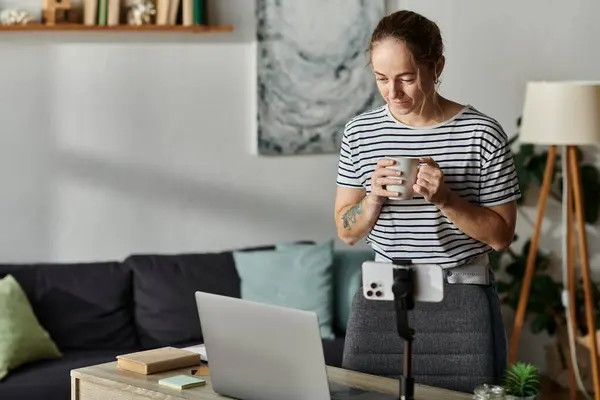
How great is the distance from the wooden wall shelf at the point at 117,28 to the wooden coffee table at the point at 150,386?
2345 mm

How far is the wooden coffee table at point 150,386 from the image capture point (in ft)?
6.66

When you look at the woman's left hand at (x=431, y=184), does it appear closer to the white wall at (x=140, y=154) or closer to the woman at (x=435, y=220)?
the woman at (x=435, y=220)

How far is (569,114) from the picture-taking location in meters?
4.12

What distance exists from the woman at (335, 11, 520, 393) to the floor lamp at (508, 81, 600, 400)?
212 cm

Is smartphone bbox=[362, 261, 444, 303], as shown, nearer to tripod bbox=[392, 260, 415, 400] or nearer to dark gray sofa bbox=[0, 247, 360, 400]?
tripod bbox=[392, 260, 415, 400]

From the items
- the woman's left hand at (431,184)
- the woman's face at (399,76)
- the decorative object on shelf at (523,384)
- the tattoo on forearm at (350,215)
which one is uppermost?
the woman's face at (399,76)

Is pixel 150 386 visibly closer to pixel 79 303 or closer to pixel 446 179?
pixel 446 179

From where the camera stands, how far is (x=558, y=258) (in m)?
4.86

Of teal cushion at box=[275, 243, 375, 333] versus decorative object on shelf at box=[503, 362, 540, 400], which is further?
teal cushion at box=[275, 243, 375, 333]

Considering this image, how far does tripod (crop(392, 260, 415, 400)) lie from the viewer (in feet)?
5.68

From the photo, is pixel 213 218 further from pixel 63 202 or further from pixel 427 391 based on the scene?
pixel 427 391

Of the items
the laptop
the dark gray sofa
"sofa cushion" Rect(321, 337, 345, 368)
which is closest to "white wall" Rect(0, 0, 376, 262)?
the dark gray sofa

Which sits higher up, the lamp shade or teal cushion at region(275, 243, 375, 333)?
the lamp shade

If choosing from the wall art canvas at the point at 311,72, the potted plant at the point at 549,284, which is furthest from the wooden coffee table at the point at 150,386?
the potted plant at the point at 549,284
